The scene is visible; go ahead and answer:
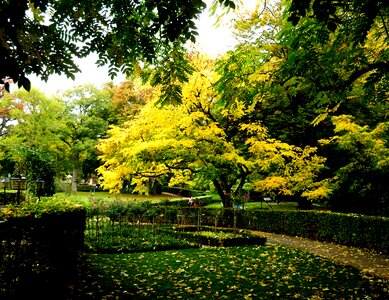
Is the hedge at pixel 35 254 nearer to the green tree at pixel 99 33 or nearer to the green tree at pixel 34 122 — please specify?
the green tree at pixel 99 33

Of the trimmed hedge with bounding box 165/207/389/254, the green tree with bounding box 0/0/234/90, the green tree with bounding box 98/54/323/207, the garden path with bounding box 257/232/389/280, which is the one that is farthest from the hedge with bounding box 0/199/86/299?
the trimmed hedge with bounding box 165/207/389/254

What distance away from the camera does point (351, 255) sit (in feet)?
38.2

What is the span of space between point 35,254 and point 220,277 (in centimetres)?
438

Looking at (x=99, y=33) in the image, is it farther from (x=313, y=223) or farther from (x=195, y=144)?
(x=313, y=223)

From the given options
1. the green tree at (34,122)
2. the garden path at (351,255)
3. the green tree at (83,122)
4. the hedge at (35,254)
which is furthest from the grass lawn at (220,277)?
the green tree at (83,122)

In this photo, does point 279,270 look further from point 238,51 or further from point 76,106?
point 76,106

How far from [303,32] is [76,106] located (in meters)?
39.8

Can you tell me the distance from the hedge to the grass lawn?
2.04 ft

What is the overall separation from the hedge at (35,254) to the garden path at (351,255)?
748 centimetres

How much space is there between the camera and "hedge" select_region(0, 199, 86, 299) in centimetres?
344

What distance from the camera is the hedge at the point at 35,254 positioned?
344 cm

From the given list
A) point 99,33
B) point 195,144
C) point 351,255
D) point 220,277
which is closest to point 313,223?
point 351,255

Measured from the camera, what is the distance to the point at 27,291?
3988mm

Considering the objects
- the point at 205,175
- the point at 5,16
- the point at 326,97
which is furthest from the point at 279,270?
the point at 205,175
